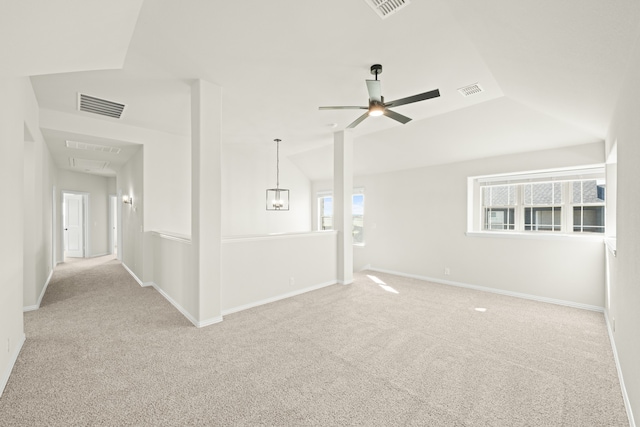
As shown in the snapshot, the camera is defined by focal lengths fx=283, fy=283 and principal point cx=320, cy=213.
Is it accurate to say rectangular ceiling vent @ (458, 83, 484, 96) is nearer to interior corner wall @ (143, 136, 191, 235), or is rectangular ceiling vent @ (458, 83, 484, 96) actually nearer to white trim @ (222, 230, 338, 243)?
white trim @ (222, 230, 338, 243)

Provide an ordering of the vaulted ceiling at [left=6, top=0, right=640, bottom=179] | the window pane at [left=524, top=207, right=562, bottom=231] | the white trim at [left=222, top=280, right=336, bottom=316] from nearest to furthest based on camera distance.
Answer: the vaulted ceiling at [left=6, top=0, right=640, bottom=179], the white trim at [left=222, top=280, right=336, bottom=316], the window pane at [left=524, top=207, right=562, bottom=231]

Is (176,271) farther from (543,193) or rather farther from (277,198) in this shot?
(543,193)

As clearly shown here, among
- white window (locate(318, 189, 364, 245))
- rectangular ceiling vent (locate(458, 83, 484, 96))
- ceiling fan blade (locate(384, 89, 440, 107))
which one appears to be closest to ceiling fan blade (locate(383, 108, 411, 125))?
ceiling fan blade (locate(384, 89, 440, 107))

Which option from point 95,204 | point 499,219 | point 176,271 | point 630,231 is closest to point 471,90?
point 630,231

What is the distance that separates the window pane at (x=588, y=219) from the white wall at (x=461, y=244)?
349 millimetres

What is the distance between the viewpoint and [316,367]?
247 cm

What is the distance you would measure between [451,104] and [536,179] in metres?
2.12

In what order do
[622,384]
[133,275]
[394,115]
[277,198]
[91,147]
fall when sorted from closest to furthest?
1. [622,384]
2. [394,115]
3. [91,147]
4. [133,275]
5. [277,198]

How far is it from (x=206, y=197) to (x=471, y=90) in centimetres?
356

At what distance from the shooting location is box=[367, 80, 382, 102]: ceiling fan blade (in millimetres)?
2785

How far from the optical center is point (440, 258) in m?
5.66

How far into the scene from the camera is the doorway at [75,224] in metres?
8.53

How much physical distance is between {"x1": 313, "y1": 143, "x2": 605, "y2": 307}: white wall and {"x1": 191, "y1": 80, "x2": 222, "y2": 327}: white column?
13.6 feet

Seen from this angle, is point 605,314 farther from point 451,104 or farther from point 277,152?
point 277,152
